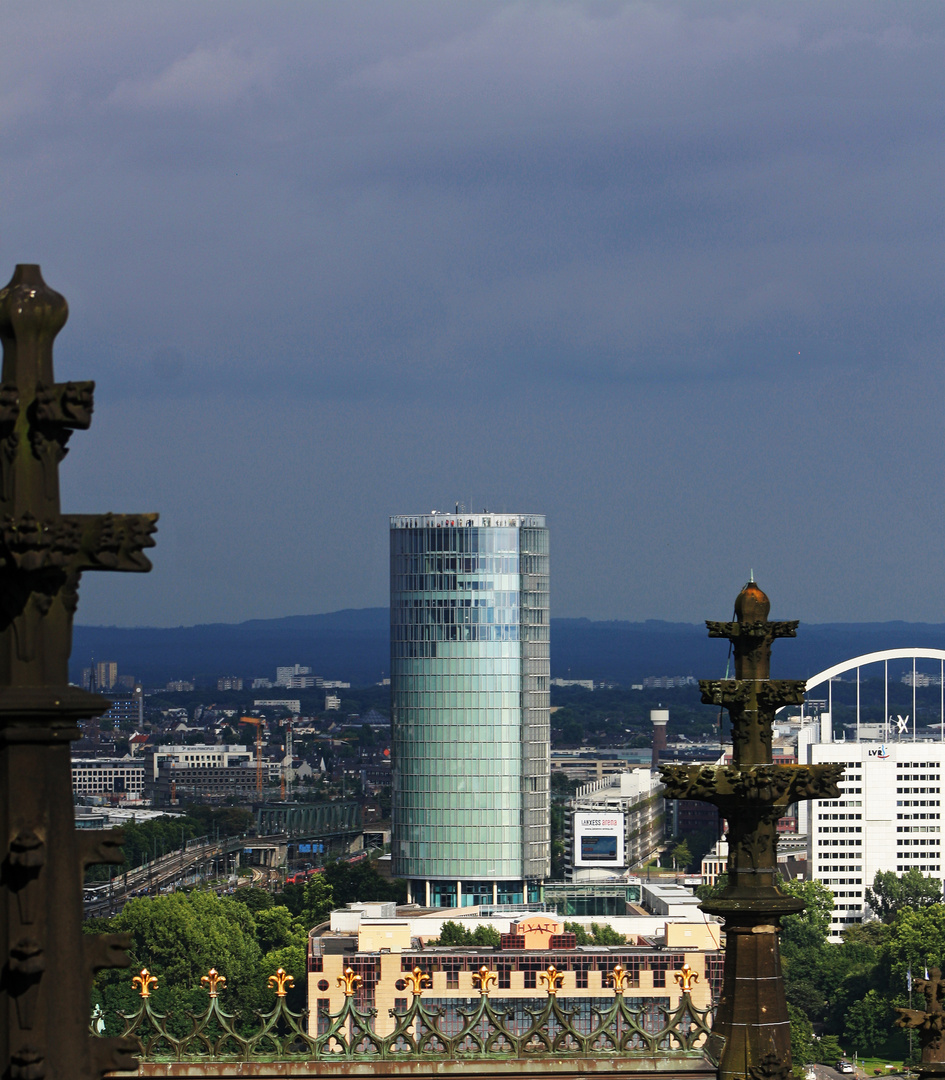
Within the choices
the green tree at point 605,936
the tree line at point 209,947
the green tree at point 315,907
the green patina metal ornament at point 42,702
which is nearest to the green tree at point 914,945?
the green tree at point 605,936

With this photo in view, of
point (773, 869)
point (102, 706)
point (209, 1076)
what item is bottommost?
point (209, 1076)

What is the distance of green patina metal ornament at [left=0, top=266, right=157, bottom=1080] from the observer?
11.8 m

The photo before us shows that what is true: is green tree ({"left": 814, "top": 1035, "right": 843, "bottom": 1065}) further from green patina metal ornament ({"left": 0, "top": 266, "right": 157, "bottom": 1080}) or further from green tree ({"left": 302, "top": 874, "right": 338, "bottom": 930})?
green patina metal ornament ({"left": 0, "top": 266, "right": 157, "bottom": 1080})

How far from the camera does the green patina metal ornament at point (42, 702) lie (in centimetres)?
1181

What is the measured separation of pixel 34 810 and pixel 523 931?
149270mm

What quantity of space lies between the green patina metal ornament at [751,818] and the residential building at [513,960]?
88.3 metres

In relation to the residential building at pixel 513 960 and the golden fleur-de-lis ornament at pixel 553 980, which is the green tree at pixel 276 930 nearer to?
the residential building at pixel 513 960

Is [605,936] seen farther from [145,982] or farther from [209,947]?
[145,982]

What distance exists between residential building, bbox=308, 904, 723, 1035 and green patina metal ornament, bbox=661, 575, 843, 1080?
88349 mm

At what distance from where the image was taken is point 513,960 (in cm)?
13662

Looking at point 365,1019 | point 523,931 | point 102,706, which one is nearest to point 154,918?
point 523,931

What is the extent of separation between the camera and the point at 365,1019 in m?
25.1

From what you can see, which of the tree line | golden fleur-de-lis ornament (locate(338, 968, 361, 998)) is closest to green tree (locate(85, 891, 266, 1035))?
the tree line

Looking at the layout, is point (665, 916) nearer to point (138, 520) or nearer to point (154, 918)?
point (154, 918)
